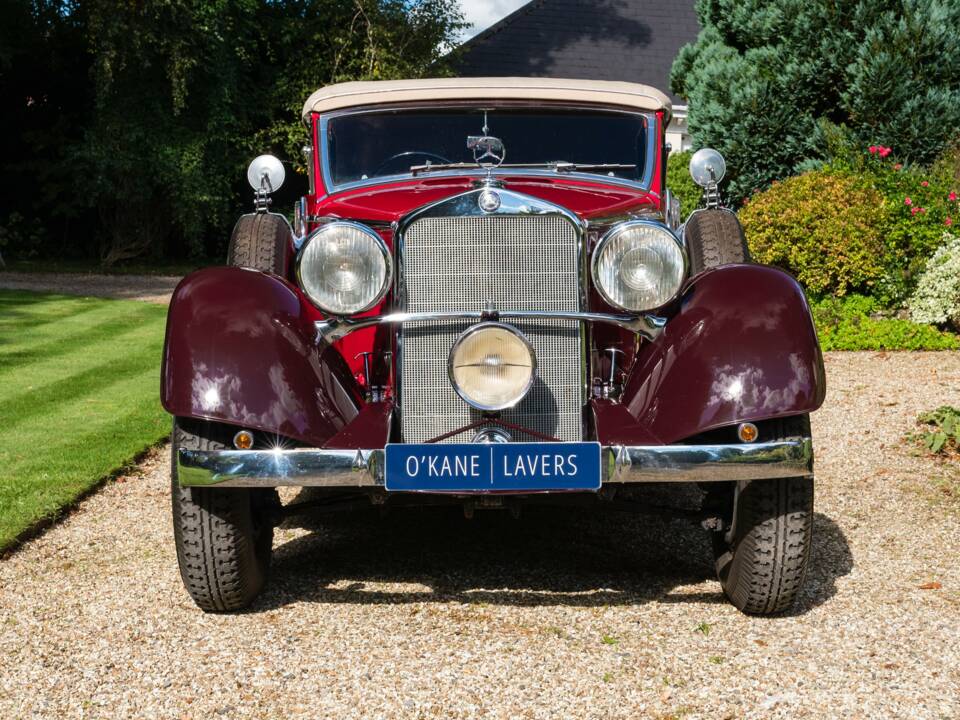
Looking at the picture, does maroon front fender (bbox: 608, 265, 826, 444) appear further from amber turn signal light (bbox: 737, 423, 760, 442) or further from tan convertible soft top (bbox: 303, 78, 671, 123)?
tan convertible soft top (bbox: 303, 78, 671, 123)

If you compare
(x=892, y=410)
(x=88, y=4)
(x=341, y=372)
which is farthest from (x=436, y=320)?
(x=88, y=4)

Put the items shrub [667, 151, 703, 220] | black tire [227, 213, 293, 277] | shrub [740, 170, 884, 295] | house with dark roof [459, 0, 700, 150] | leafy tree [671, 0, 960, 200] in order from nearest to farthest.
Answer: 1. black tire [227, 213, 293, 277]
2. shrub [740, 170, 884, 295]
3. leafy tree [671, 0, 960, 200]
4. shrub [667, 151, 703, 220]
5. house with dark roof [459, 0, 700, 150]

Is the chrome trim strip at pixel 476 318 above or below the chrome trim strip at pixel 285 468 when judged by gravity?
above

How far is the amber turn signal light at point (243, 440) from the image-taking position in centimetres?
324

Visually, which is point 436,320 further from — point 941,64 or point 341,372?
point 941,64

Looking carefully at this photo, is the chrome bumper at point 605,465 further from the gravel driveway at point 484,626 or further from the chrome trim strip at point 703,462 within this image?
the gravel driveway at point 484,626

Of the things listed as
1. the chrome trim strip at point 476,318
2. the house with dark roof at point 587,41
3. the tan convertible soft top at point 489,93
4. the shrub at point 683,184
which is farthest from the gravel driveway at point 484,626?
the house with dark roof at point 587,41

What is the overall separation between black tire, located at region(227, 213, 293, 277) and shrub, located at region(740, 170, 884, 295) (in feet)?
21.6

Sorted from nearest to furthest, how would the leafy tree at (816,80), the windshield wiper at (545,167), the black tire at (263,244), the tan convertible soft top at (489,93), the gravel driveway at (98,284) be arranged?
the black tire at (263,244) < the windshield wiper at (545,167) < the tan convertible soft top at (489,93) < the leafy tree at (816,80) < the gravel driveway at (98,284)

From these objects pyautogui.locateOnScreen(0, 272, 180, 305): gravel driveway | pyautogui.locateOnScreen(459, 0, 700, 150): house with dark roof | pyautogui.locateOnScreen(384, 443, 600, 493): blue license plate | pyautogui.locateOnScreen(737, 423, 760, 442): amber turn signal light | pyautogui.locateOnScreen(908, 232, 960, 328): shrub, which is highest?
pyautogui.locateOnScreen(459, 0, 700, 150): house with dark roof

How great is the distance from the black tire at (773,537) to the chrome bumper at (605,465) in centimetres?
23

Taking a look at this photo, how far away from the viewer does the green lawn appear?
5.20m

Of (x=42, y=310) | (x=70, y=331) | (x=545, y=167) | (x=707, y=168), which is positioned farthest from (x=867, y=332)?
(x=42, y=310)

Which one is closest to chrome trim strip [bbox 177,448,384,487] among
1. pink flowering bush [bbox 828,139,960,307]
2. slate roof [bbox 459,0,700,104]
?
pink flowering bush [bbox 828,139,960,307]
